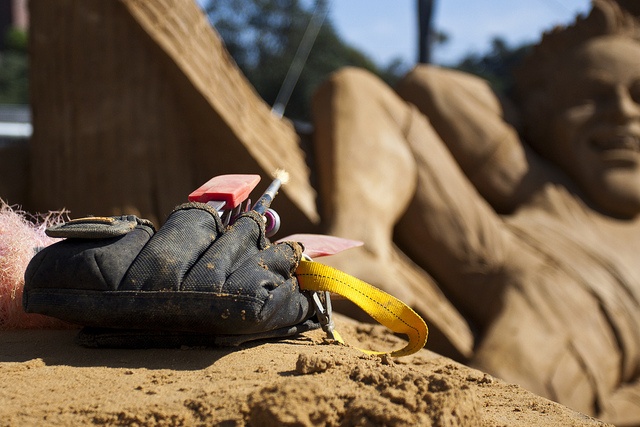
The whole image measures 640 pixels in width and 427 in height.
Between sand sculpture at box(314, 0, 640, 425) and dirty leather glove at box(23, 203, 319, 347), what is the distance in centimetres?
185

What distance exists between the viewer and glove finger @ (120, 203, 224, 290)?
128cm

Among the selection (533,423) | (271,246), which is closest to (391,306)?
(271,246)

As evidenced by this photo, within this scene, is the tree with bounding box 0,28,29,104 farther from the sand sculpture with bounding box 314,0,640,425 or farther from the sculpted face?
the sculpted face

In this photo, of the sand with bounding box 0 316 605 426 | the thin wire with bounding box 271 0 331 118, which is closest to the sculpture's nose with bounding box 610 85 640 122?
the sand with bounding box 0 316 605 426

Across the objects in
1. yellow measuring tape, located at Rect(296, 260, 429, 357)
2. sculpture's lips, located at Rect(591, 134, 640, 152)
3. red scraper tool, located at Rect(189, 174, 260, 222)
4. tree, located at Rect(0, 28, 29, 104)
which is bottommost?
tree, located at Rect(0, 28, 29, 104)

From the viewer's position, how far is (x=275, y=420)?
974 millimetres

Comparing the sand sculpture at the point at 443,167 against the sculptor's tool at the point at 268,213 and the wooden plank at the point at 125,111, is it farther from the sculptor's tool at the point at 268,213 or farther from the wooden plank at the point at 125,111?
the sculptor's tool at the point at 268,213

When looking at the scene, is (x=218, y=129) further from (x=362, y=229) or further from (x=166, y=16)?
(x=362, y=229)

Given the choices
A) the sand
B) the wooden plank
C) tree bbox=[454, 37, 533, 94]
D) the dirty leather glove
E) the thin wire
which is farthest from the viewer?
tree bbox=[454, 37, 533, 94]

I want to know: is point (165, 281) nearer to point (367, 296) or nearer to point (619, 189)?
point (367, 296)

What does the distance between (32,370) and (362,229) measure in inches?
90.3

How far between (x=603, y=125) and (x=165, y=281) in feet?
11.8

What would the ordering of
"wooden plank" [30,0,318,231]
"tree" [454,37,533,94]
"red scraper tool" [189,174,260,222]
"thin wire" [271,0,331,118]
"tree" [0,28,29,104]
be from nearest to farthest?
"red scraper tool" [189,174,260,222]
"wooden plank" [30,0,318,231]
"thin wire" [271,0,331,118]
"tree" [0,28,29,104]
"tree" [454,37,533,94]

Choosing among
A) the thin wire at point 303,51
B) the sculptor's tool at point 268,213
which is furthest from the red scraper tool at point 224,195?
the thin wire at point 303,51
